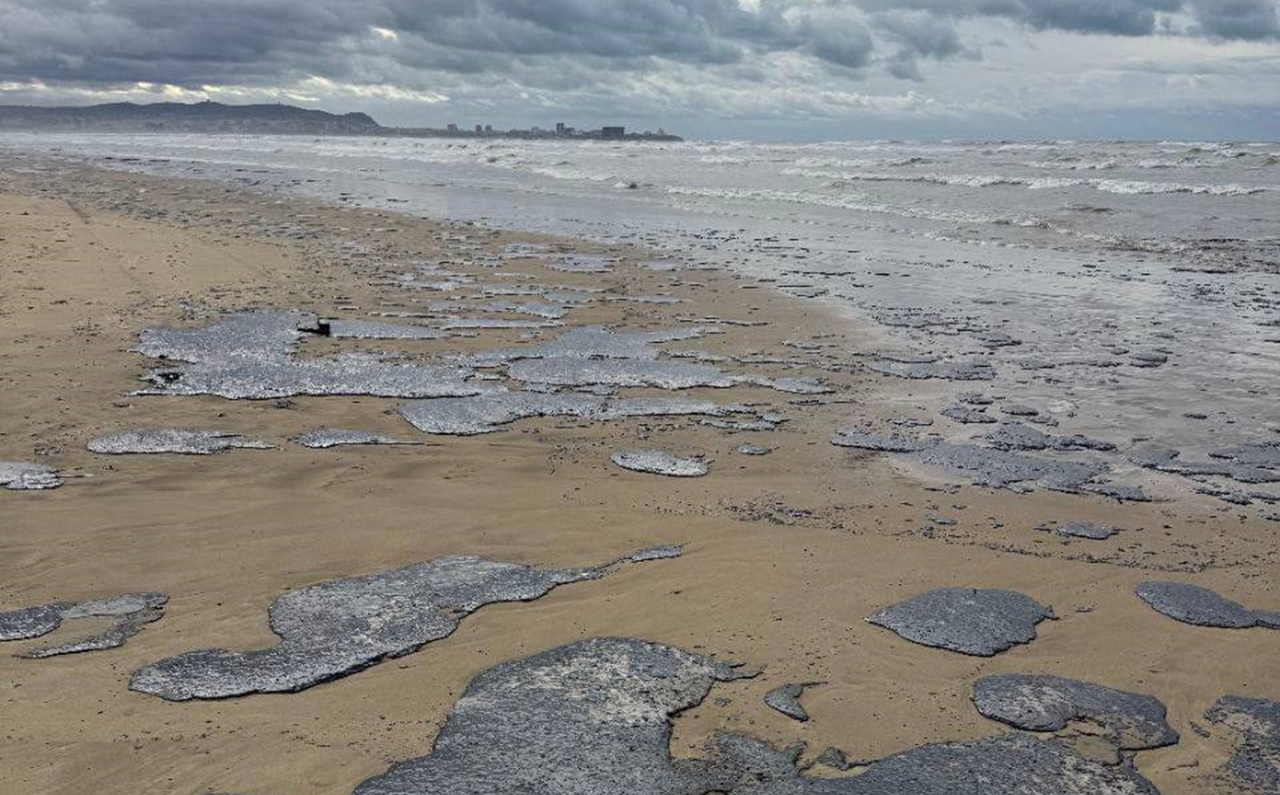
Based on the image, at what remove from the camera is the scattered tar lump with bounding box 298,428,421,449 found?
20.0 ft

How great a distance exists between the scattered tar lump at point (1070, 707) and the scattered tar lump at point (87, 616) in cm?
297

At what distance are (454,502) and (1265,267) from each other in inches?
549

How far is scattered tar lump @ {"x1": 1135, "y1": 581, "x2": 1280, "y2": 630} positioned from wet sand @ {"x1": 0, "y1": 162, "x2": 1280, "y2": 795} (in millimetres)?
74

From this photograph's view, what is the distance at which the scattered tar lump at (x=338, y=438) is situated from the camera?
609 cm

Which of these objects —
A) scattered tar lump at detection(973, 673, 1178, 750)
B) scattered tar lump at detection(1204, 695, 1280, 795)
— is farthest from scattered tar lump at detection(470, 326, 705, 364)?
scattered tar lump at detection(1204, 695, 1280, 795)

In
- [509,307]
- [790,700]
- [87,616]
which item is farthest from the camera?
[509,307]

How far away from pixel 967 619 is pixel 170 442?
14.4 feet

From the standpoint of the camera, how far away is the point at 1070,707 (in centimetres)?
344

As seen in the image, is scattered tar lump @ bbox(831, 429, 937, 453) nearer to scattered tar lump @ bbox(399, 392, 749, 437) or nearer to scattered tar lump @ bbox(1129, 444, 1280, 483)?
scattered tar lump @ bbox(399, 392, 749, 437)

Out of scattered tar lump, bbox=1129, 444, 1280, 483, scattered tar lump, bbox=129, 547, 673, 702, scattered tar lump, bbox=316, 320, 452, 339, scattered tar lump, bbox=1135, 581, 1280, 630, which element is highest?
scattered tar lump, bbox=316, 320, 452, 339

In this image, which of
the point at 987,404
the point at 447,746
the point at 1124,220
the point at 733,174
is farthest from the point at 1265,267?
the point at 733,174

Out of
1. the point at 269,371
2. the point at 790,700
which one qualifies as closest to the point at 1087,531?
the point at 790,700

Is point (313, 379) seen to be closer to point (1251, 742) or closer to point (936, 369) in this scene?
point (936, 369)

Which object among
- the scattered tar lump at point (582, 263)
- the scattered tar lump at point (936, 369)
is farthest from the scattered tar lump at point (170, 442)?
the scattered tar lump at point (582, 263)
